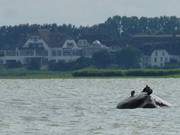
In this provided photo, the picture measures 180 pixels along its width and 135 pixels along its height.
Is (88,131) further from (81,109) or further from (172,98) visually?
(172,98)

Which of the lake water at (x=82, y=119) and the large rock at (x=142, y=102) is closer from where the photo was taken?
the lake water at (x=82, y=119)

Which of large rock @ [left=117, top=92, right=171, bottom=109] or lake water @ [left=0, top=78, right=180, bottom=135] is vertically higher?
large rock @ [left=117, top=92, right=171, bottom=109]

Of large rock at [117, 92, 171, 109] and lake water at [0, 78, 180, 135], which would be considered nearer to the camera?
lake water at [0, 78, 180, 135]

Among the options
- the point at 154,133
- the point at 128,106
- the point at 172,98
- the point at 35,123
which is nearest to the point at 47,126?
the point at 35,123

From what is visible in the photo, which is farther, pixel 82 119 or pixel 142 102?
pixel 142 102

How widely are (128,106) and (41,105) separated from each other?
6.67 m

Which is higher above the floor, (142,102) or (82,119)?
(142,102)

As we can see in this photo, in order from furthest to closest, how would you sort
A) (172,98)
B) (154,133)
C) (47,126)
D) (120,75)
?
(120,75) → (172,98) → (47,126) → (154,133)

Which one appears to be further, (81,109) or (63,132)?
(81,109)

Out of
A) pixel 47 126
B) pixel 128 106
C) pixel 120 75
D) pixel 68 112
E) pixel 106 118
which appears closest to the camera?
pixel 47 126

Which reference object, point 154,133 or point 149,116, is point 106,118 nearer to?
point 149,116

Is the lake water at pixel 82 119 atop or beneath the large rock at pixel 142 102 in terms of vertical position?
beneath

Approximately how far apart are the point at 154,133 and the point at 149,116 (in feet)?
32.9

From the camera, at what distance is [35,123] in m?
58.5
